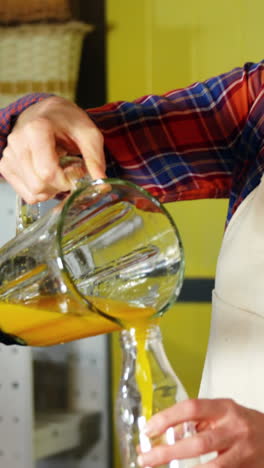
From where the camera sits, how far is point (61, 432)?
194 cm

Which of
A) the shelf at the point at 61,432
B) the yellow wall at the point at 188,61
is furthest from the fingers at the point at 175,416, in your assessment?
the yellow wall at the point at 188,61

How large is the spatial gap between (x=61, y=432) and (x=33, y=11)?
3.38 feet

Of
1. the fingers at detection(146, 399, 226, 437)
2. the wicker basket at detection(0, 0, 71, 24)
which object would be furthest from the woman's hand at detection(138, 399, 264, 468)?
the wicker basket at detection(0, 0, 71, 24)

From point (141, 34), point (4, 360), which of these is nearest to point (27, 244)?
point (4, 360)

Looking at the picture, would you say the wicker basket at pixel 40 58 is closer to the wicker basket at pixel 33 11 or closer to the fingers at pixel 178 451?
the wicker basket at pixel 33 11

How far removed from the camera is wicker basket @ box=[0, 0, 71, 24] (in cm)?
201

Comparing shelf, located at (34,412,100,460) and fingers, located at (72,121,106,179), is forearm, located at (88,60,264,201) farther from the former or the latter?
shelf, located at (34,412,100,460)

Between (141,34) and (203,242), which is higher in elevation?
(141,34)

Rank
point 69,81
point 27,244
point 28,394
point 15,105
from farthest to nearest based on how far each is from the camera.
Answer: point 69,81
point 28,394
point 15,105
point 27,244

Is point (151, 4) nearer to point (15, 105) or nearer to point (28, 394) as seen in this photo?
point (28, 394)

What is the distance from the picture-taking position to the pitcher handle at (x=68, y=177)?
718 mm

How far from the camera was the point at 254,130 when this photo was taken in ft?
3.23

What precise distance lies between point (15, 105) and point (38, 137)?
0.63ft

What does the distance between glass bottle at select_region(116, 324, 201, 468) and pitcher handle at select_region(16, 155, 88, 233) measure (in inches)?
6.4
